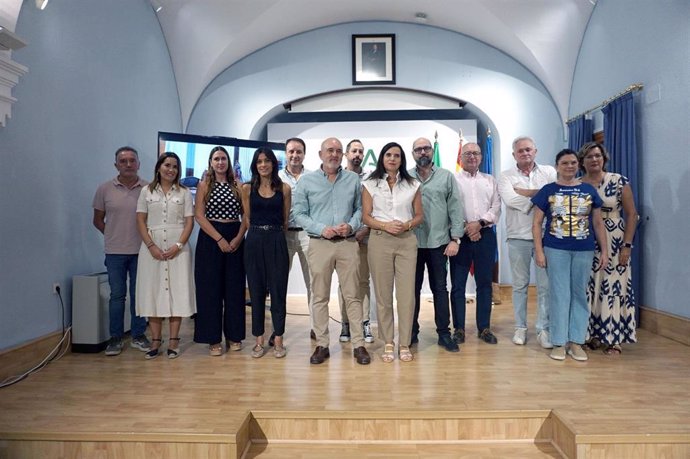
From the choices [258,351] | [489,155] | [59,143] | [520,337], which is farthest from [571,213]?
[59,143]

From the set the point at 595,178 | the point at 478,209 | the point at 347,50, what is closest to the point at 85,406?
the point at 478,209

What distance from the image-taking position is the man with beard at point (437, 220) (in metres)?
3.25

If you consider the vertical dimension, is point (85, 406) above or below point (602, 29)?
below

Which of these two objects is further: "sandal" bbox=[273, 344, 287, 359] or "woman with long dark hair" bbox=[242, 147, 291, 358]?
"sandal" bbox=[273, 344, 287, 359]

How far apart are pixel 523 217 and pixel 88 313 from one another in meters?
3.27

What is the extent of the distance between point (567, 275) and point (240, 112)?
15.1 feet

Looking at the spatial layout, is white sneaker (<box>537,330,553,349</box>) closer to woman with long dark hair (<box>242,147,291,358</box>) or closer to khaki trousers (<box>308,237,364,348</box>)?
khaki trousers (<box>308,237,364,348</box>)

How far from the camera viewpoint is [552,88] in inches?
231

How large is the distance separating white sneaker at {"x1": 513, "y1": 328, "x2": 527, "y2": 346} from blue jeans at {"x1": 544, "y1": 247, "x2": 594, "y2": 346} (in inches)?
16.0

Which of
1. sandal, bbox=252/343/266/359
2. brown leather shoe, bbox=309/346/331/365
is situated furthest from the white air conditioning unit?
brown leather shoe, bbox=309/346/331/365

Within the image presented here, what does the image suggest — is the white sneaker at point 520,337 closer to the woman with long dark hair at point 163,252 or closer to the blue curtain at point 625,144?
the blue curtain at point 625,144

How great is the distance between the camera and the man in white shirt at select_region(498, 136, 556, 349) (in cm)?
340

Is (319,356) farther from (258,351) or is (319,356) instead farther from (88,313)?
(88,313)

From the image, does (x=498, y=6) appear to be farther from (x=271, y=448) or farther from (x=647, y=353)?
(x=271, y=448)
